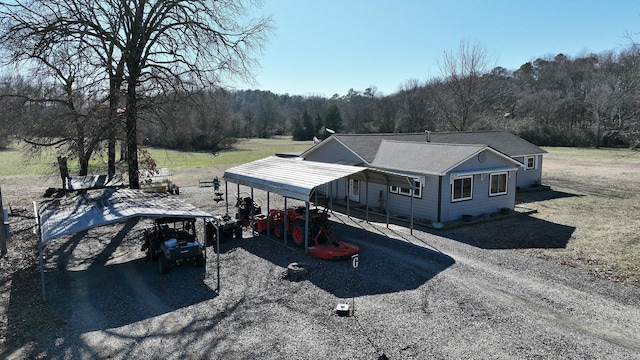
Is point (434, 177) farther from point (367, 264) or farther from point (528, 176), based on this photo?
point (528, 176)

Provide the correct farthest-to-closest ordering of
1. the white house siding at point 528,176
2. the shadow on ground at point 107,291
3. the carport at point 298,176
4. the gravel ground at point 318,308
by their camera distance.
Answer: the white house siding at point 528,176 < the carport at point 298,176 < the shadow on ground at point 107,291 < the gravel ground at point 318,308

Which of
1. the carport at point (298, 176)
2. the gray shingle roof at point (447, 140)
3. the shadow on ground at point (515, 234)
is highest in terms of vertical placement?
the gray shingle roof at point (447, 140)

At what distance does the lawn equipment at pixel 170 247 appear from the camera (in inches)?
433

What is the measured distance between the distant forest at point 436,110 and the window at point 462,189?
21.7 ft

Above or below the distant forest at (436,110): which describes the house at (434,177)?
below

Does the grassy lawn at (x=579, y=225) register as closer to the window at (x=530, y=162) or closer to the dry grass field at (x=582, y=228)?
the dry grass field at (x=582, y=228)

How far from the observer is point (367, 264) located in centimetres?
1160

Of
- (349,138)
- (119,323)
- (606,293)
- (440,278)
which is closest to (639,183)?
(349,138)

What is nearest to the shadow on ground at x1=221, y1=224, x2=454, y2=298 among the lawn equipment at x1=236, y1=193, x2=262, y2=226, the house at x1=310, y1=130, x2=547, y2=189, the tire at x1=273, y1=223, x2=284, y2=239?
the tire at x1=273, y1=223, x2=284, y2=239

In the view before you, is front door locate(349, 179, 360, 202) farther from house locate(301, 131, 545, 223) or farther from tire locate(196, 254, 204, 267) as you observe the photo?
tire locate(196, 254, 204, 267)

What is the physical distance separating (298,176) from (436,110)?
47.3 metres

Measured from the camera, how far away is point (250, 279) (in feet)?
35.1

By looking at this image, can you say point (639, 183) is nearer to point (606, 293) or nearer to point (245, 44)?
point (606, 293)

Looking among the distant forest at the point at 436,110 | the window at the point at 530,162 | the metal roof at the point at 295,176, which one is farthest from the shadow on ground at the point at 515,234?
the window at the point at 530,162
